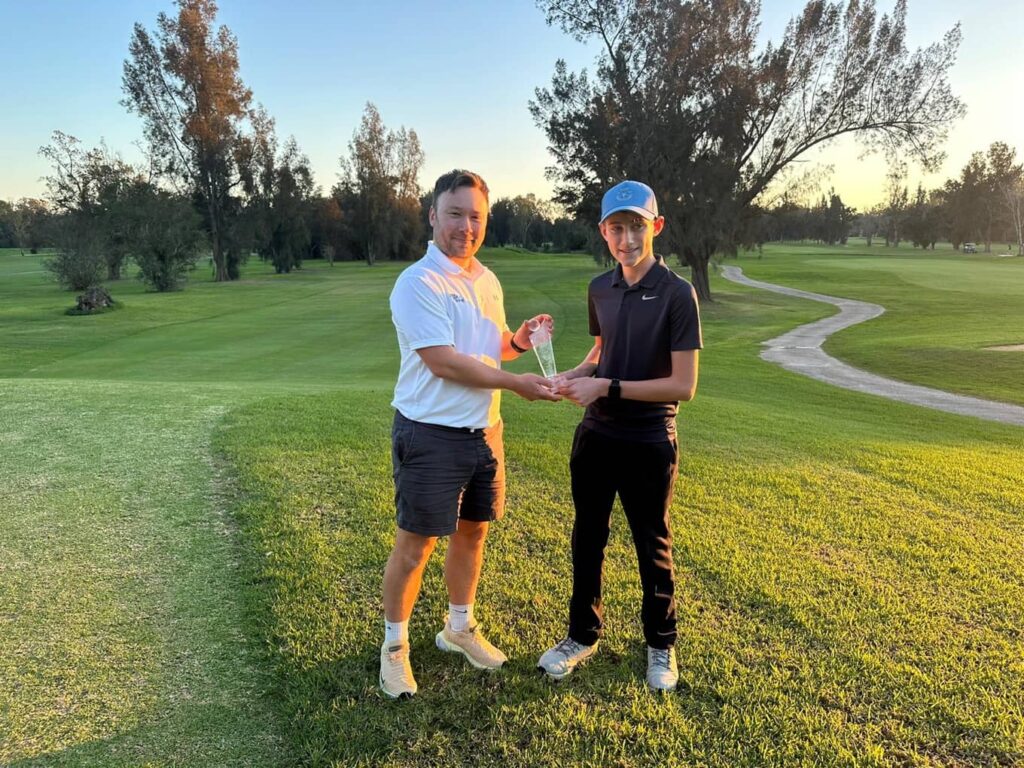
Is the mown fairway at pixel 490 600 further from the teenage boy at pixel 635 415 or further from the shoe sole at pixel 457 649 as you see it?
the teenage boy at pixel 635 415

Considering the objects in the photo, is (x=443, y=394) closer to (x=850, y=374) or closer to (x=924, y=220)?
(x=850, y=374)

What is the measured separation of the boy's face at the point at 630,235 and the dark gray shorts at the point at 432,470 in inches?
38.5

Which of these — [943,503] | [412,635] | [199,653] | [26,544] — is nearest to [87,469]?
[26,544]

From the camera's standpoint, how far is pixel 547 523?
4371 millimetres

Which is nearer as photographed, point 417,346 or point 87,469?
point 417,346

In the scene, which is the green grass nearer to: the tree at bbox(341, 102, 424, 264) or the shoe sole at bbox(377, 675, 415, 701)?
the shoe sole at bbox(377, 675, 415, 701)

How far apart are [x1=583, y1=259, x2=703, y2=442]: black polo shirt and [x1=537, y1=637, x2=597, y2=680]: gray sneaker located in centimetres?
101

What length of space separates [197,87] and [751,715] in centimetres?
5531

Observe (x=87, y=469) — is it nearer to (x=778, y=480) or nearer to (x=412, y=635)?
(x=412, y=635)

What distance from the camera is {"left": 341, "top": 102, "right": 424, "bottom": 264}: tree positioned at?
69.4 m

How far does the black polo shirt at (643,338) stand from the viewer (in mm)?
2627

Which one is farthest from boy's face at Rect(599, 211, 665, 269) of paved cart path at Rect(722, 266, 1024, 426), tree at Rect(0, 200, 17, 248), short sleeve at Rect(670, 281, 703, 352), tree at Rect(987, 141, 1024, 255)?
tree at Rect(0, 200, 17, 248)

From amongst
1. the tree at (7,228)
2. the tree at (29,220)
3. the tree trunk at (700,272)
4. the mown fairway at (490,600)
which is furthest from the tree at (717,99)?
the tree at (7,228)

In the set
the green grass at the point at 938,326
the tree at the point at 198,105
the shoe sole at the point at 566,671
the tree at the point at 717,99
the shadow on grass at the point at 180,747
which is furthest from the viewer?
the tree at the point at 198,105
